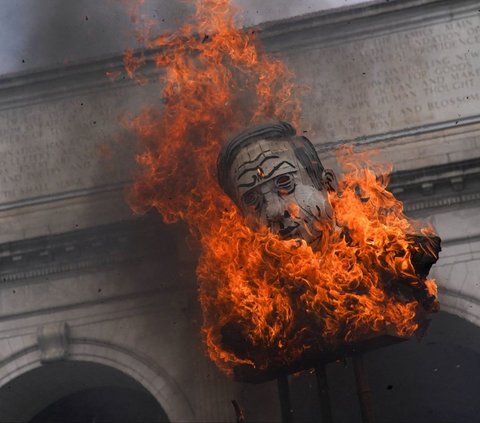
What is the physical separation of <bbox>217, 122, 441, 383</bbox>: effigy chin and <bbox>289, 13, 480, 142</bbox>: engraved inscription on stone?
13.6ft

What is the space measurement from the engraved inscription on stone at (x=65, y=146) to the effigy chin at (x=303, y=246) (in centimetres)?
514

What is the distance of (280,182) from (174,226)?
3.92m

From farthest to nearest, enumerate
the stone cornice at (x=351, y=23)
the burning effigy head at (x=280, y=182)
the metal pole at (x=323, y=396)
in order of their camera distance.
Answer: the stone cornice at (x=351, y=23) → the burning effigy head at (x=280, y=182) → the metal pole at (x=323, y=396)

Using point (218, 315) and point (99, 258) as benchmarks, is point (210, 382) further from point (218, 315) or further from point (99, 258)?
point (99, 258)

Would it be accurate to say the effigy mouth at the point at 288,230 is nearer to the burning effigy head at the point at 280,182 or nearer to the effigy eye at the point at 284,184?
the burning effigy head at the point at 280,182

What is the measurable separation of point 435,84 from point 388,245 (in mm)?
6002

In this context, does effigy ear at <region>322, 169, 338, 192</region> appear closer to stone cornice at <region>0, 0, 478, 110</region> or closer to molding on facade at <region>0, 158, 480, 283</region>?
molding on facade at <region>0, 158, 480, 283</region>

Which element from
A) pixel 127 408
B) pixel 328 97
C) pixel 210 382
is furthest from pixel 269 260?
pixel 127 408

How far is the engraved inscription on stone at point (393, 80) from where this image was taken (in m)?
17.0

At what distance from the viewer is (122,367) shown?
619 inches

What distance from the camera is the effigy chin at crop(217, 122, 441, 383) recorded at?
11914mm

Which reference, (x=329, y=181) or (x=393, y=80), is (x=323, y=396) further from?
(x=393, y=80)

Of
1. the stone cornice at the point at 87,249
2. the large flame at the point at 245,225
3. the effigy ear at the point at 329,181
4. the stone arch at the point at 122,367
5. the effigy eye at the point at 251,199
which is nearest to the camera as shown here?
the large flame at the point at 245,225

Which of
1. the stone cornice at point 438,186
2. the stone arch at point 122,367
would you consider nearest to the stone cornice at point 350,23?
the stone cornice at point 438,186
